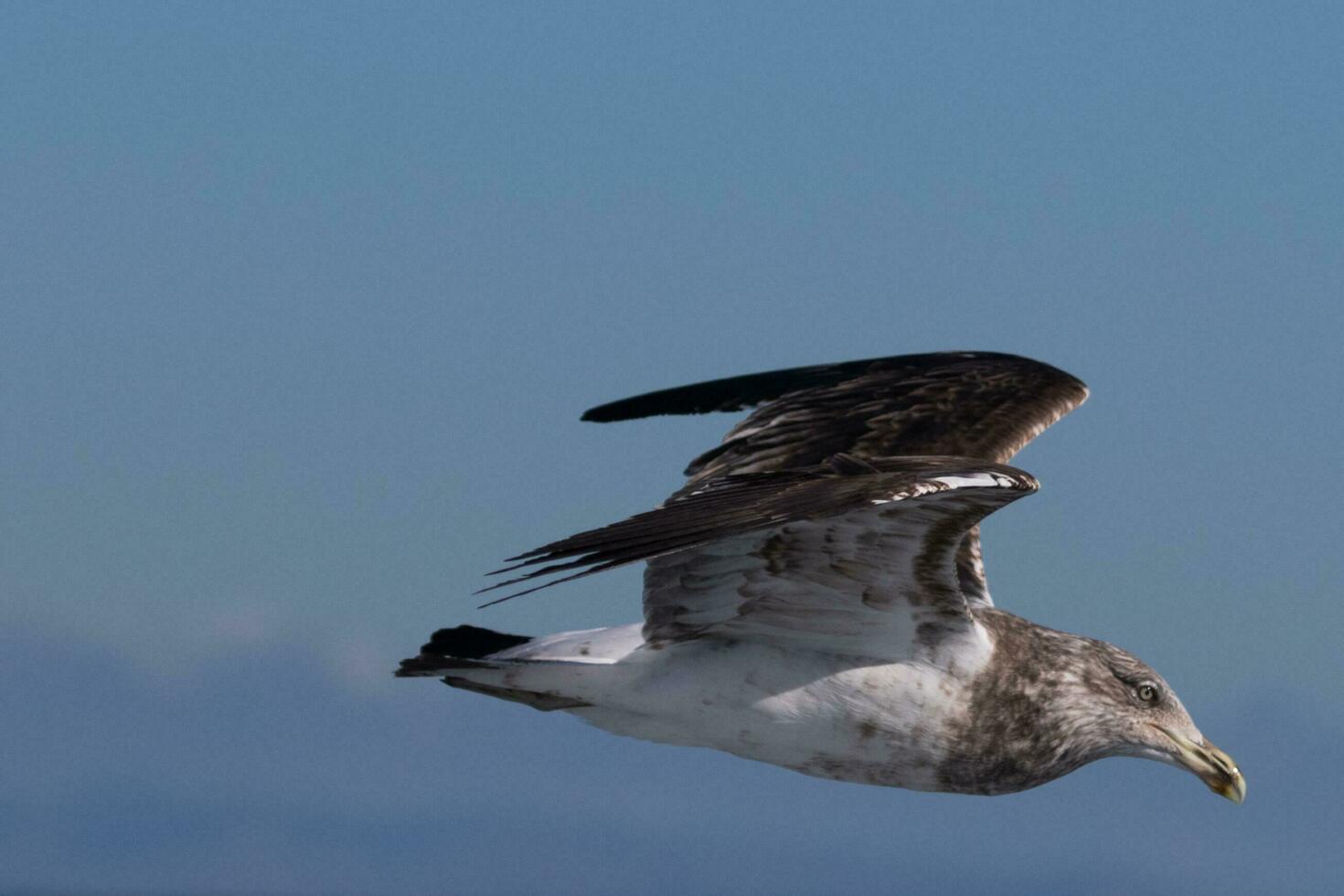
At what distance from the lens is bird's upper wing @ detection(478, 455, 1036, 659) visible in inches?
250

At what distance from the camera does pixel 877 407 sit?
9703mm

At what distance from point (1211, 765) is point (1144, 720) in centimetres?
41

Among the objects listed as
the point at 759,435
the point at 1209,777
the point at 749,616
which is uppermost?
the point at 759,435

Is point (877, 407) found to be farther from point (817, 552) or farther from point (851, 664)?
point (817, 552)

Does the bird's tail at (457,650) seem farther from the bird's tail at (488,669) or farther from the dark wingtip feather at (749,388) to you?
the dark wingtip feather at (749,388)

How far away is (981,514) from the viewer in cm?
687

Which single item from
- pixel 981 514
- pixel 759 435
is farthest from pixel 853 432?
pixel 981 514

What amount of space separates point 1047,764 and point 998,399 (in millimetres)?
2591

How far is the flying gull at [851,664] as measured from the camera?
23.4ft

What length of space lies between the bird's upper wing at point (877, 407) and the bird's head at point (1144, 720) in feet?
5.44

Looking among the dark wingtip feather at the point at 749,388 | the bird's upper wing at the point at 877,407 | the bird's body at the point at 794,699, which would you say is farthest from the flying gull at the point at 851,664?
the dark wingtip feather at the point at 749,388

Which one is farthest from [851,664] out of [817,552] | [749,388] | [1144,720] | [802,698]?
[749,388]

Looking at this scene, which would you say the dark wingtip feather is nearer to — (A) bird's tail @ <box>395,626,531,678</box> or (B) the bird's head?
(A) bird's tail @ <box>395,626,531,678</box>

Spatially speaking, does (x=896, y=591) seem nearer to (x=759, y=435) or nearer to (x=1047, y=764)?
(x=1047, y=764)
